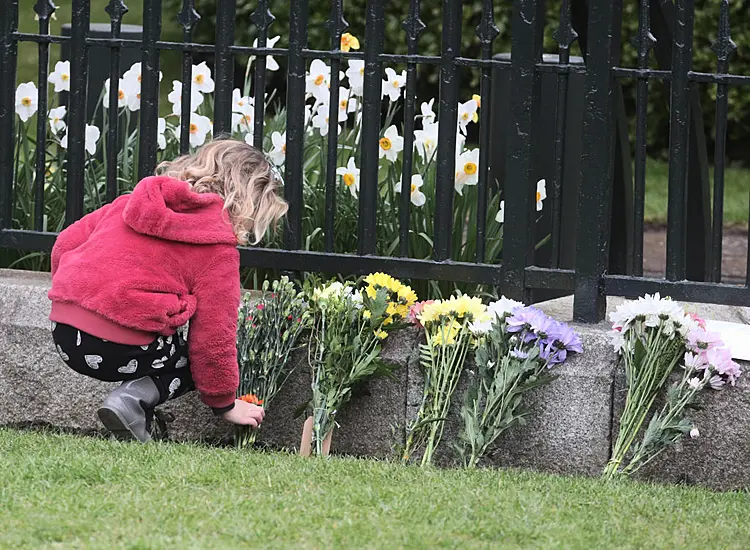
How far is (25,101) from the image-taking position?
180 inches

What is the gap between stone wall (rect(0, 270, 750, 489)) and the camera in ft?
11.4

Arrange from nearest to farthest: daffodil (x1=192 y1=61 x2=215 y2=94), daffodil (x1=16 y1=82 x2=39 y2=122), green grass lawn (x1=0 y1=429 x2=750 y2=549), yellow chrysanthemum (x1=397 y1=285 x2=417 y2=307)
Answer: green grass lawn (x1=0 y1=429 x2=750 y2=549) → yellow chrysanthemum (x1=397 y1=285 x2=417 y2=307) → daffodil (x1=192 y1=61 x2=215 y2=94) → daffodil (x1=16 y1=82 x2=39 y2=122)

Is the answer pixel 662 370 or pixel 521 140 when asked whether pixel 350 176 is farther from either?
pixel 662 370

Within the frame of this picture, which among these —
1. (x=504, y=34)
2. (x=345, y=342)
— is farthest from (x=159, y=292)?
(x=504, y=34)

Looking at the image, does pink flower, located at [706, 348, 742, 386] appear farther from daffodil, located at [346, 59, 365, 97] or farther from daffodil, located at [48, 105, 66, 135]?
daffodil, located at [48, 105, 66, 135]

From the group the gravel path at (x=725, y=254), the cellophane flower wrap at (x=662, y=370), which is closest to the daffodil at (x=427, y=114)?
the cellophane flower wrap at (x=662, y=370)

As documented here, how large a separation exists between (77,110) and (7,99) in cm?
27

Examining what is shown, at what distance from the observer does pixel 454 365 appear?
358 centimetres

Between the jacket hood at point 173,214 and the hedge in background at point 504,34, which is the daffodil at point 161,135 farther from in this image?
the hedge in background at point 504,34

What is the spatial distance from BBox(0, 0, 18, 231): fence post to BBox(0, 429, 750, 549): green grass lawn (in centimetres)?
118

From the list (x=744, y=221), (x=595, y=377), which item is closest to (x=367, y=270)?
(x=595, y=377)

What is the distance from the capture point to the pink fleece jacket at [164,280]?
11.1 feet

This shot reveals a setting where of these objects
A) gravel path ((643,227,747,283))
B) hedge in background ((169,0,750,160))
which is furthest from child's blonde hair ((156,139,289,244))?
hedge in background ((169,0,750,160))

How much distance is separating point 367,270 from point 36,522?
5.13ft
